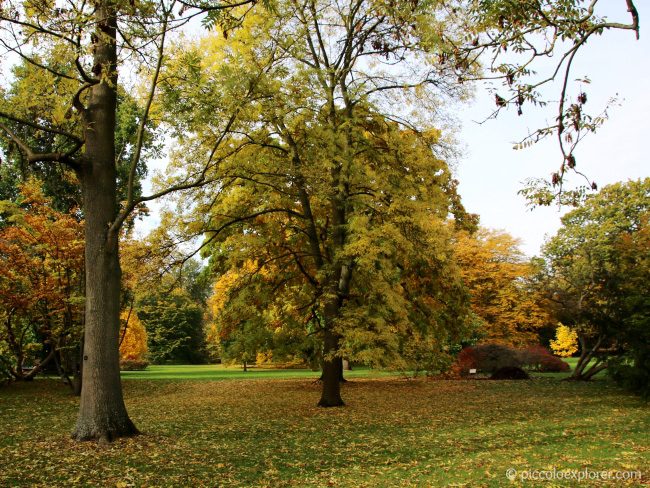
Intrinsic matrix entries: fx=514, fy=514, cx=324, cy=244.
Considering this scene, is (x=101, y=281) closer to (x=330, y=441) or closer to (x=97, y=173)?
(x=97, y=173)

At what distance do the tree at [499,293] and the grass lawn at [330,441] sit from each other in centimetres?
1024

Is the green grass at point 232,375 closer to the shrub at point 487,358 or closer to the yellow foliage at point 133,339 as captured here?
the yellow foliage at point 133,339

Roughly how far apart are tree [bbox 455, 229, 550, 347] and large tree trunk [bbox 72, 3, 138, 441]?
2028 cm

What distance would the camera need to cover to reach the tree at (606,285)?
16573 millimetres

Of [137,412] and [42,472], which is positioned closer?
[42,472]

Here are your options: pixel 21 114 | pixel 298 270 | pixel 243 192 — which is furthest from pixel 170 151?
pixel 298 270

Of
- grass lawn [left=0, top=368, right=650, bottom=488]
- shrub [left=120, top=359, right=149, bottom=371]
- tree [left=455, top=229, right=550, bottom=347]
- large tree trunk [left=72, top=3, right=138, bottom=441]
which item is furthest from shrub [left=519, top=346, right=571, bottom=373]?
shrub [left=120, top=359, right=149, bottom=371]

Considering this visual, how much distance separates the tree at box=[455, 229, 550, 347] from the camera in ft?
87.8

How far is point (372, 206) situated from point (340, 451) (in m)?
6.82

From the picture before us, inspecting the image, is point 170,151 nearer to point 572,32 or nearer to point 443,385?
point 572,32

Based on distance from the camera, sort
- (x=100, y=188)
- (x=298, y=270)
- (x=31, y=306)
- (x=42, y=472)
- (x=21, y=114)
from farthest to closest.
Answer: (x=31, y=306) < (x=298, y=270) < (x=21, y=114) < (x=100, y=188) < (x=42, y=472)

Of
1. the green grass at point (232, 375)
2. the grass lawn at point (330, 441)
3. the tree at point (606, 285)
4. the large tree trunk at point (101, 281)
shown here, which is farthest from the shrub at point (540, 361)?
the large tree trunk at point (101, 281)

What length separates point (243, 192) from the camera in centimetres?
1352

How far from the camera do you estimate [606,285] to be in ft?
61.5
